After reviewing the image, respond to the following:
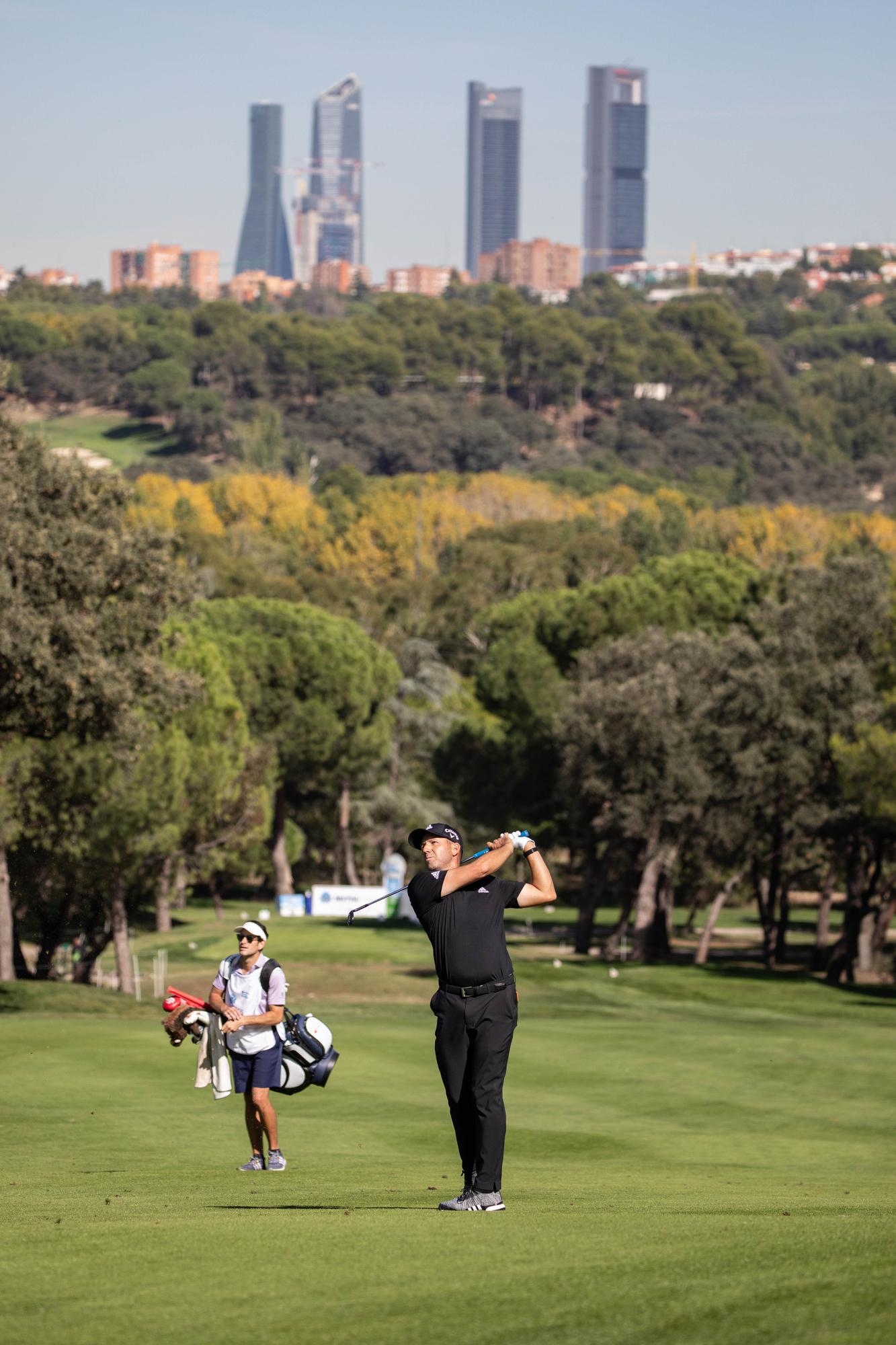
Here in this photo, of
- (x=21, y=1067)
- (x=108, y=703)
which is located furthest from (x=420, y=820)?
(x=21, y=1067)

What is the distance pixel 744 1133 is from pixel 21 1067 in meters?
8.51

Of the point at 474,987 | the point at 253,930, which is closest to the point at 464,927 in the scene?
the point at 474,987

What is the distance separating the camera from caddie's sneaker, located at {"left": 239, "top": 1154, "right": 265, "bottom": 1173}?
14.0m

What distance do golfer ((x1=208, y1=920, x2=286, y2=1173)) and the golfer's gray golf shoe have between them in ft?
9.08

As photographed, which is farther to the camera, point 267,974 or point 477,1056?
point 267,974

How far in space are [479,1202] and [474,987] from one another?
51.2 inches

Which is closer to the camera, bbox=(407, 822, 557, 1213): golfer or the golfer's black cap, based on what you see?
bbox=(407, 822, 557, 1213): golfer

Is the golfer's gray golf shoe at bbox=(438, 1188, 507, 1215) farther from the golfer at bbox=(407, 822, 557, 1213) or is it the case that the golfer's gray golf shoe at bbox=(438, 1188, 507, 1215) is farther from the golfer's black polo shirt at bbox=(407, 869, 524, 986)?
the golfer's black polo shirt at bbox=(407, 869, 524, 986)

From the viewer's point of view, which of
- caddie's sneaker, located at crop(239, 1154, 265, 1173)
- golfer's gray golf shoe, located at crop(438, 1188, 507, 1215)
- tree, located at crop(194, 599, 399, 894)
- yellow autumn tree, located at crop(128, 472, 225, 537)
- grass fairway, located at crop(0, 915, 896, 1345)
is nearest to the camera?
grass fairway, located at crop(0, 915, 896, 1345)

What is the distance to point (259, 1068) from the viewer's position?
13273mm

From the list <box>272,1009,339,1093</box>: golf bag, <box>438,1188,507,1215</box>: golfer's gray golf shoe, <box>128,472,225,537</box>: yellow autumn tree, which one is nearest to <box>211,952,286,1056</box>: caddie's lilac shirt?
<box>272,1009,339,1093</box>: golf bag

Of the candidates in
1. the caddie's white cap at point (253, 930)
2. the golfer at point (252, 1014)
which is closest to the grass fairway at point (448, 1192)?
the golfer at point (252, 1014)

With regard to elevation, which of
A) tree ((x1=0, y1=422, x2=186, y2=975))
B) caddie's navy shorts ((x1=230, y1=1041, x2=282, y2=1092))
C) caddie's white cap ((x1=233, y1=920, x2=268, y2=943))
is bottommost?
caddie's navy shorts ((x1=230, y1=1041, x2=282, y2=1092))

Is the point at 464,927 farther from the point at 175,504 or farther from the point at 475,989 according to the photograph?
the point at 175,504
